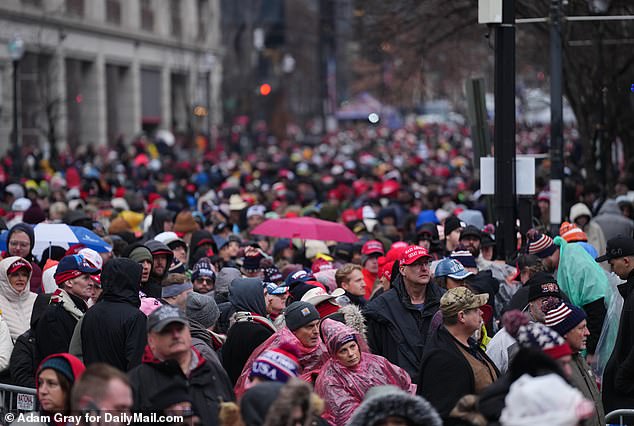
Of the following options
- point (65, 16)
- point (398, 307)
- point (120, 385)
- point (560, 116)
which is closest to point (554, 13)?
point (560, 116)

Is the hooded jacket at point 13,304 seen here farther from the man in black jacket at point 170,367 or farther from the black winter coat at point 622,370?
the black winter coat at point 622,370

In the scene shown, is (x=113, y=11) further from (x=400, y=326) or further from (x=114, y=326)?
(x=114, y=326)

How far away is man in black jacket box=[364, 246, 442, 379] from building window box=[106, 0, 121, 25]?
49767 millimetres

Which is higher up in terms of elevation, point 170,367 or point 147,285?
point 170,367

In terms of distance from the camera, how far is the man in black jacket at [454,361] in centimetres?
759

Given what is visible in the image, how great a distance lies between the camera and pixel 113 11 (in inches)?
2312

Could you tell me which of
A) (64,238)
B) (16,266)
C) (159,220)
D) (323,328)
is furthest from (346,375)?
(159,220)

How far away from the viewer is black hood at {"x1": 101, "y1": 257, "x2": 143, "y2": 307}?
8594 mm

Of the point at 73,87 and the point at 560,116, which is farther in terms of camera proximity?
the point at 73,87

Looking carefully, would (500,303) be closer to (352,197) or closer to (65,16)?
(352,197)

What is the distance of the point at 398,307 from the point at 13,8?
37.7m

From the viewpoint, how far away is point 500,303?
1158 cm

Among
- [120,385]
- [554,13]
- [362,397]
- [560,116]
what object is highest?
[554,13]

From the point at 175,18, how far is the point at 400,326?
195ft
